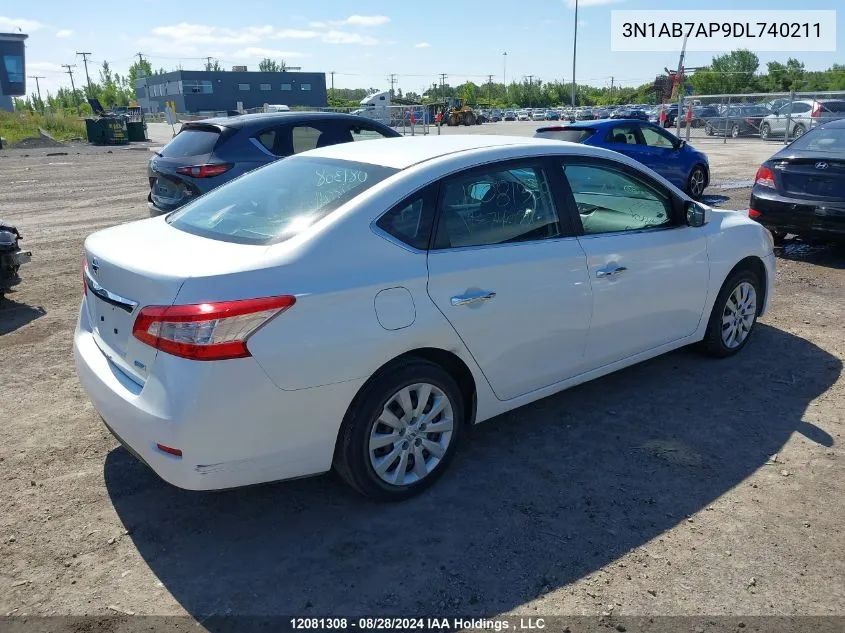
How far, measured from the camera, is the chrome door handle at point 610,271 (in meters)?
3.90

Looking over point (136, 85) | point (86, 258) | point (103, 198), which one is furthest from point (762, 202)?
point (136, 85)

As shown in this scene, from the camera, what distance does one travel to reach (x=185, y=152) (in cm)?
800

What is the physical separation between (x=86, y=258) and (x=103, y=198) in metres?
12.5

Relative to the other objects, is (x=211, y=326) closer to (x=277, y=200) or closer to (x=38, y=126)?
(x=277, y=200)

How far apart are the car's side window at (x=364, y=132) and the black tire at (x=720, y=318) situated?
201 inches

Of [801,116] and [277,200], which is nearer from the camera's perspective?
[277,200]

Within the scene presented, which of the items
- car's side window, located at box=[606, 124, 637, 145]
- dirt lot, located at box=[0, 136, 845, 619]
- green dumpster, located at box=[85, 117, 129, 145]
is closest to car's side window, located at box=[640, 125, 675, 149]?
car's side window, located at box=[606, 124, 637, 145]

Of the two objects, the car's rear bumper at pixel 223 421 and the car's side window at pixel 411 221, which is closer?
the car's rear bumper at pixel 223 421

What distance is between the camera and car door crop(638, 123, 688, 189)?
40.3 ft

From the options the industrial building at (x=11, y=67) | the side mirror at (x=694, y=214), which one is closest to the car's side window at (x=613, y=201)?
the side mirror at (x=694, y=214)

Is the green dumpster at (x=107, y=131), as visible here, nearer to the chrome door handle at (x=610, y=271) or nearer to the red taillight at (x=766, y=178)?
the red taillight at (x=766, y=178)

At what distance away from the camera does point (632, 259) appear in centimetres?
408

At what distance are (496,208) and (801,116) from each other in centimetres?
2617

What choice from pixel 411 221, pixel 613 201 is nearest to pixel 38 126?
pixel 613 201
